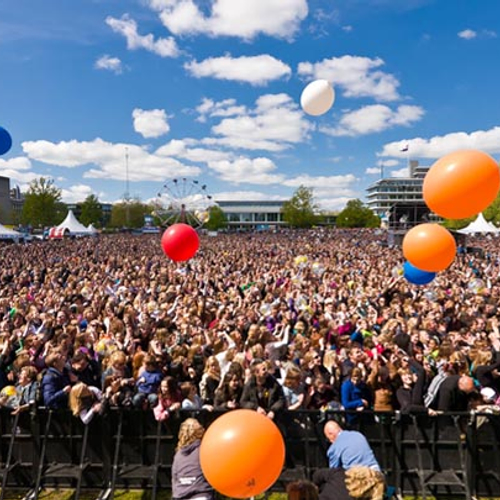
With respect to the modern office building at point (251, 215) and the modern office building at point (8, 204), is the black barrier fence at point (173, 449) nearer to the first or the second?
the modern office building at point (8, 204)

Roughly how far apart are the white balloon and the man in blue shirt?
13.6 feet

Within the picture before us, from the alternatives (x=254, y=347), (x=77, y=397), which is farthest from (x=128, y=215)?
(x=77, y=397)

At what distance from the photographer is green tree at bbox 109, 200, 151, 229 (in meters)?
115

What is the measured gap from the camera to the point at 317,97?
630cm

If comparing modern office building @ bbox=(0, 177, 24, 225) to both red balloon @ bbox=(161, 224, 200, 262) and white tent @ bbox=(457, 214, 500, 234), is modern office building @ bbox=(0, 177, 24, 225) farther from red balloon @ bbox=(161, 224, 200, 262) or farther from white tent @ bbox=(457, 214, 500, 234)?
red balloon @ bbox=(161, 224, 200, 262)

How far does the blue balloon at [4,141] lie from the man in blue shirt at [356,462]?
6318 millimetres

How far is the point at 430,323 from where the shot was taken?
29.6 ft

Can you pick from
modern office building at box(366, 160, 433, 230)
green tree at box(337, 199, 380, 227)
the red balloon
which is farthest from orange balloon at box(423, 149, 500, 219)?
modern office building at box(366, 160, 433, 230)

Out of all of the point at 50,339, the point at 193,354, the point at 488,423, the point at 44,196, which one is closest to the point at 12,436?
the point at 193,354

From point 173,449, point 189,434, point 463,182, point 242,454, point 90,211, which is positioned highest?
point 90,211

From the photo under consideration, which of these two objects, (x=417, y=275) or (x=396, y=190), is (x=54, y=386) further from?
(x=396, y=190)

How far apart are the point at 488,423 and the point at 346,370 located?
1775mm

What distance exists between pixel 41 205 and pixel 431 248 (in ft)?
235

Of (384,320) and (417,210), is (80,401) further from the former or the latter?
(417,210)
